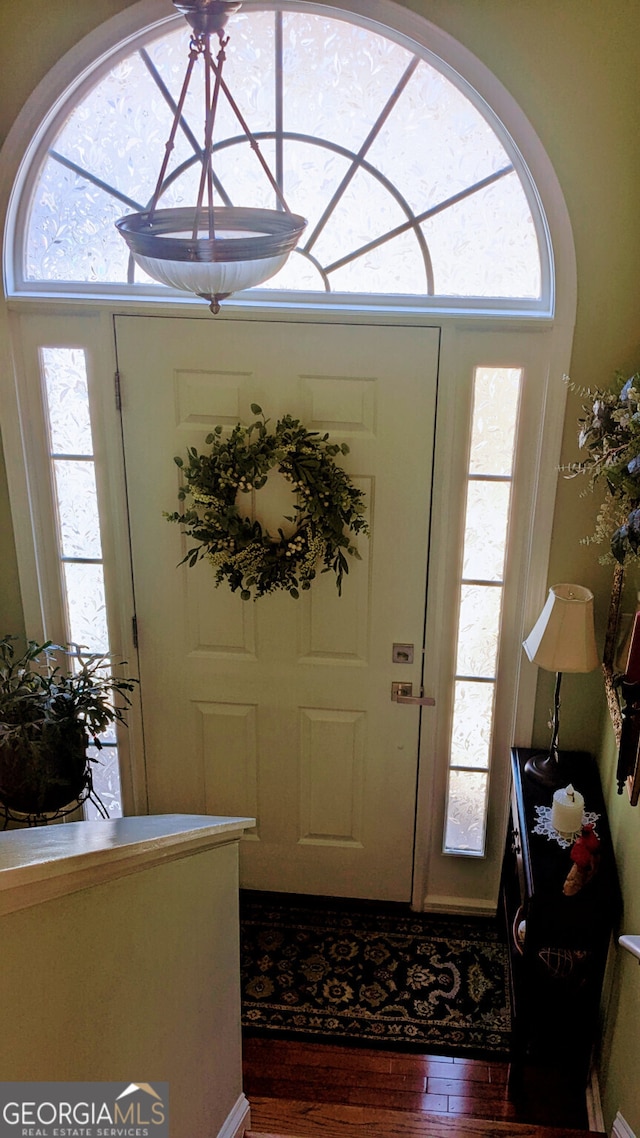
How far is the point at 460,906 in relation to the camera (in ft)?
10.5

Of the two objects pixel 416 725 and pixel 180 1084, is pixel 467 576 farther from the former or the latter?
pixel 180 1084

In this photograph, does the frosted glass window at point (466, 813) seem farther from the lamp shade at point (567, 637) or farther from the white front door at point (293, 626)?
the lamp shade at point (567, 637)

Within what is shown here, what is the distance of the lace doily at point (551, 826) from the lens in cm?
251

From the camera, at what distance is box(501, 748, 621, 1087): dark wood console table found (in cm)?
239

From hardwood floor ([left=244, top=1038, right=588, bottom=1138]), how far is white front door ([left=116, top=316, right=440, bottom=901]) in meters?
0.62

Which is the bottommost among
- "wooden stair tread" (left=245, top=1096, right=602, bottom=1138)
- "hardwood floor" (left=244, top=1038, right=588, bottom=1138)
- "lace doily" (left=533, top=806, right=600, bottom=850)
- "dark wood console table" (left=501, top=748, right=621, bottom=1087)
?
"hardwood floor" (left=244, top=1038, right=588, bottom=1138)

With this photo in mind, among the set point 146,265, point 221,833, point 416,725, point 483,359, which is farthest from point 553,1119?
point 146,265

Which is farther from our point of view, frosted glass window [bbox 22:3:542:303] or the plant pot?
the plant pot

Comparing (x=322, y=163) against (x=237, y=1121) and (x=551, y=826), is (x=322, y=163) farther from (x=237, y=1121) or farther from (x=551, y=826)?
(x=237, y=1121)

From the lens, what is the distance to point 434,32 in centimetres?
228

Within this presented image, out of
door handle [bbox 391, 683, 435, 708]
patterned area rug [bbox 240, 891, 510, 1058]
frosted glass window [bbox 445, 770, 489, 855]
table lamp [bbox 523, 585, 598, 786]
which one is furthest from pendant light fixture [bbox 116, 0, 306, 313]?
patterned area rug [bbox 240, 891, 510, 1058]

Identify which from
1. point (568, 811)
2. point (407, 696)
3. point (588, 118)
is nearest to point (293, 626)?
point (407, 696)

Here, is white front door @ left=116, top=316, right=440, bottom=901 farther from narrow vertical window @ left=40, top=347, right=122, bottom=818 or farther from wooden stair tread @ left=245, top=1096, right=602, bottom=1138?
wooden stair tread @ left=245, top=1096, right=602, bottom=1138

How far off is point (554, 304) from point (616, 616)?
0.91 m
